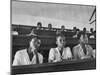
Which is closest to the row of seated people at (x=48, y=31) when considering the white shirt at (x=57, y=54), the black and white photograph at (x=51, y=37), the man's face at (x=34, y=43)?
the black and white photograph at (x=51, y=37)

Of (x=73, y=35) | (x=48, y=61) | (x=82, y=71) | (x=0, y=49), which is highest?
(x=73, y=35)

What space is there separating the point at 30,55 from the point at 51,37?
1.21ft

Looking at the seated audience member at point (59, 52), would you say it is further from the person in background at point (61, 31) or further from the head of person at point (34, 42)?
the head of person at point (34, 42)

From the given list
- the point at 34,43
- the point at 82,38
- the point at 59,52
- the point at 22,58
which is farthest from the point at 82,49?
the point at 22,58

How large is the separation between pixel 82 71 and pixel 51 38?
648 mm

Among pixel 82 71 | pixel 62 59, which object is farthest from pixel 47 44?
pixel 82 71

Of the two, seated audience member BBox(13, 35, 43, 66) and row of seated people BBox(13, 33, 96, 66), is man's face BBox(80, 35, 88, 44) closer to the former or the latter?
row of seated people BBox(13, 33, 96, 66)

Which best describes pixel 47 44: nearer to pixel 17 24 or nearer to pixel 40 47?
pixel 40 47

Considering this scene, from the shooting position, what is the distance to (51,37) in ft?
8.16

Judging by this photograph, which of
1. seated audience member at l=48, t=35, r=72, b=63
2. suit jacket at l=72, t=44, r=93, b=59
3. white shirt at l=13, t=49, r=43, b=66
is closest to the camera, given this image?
white shirt at l=13, t=49, r=43, b=66

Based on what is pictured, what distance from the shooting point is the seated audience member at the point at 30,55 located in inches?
92.0

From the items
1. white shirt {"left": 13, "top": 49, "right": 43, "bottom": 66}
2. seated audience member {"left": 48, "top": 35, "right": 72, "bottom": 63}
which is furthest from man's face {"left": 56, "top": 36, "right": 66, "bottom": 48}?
white shirt {"left": 13, "top": 49, "right": 43, "bottom": 66}

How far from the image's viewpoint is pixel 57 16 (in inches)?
99.2

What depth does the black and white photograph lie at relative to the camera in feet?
7.70
